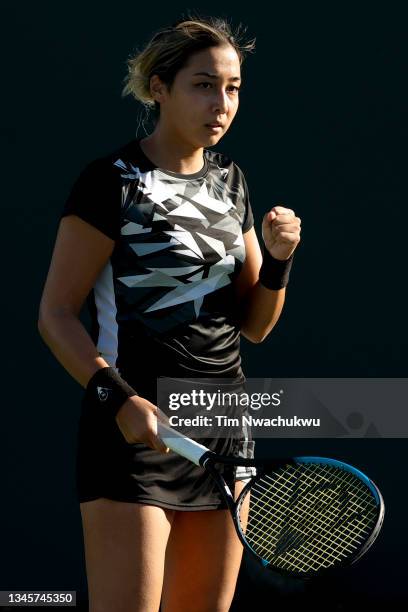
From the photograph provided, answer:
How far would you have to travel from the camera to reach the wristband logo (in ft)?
9.02

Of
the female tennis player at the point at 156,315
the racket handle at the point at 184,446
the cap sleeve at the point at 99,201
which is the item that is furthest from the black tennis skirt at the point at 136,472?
the cap sleeve at the point at 99,201

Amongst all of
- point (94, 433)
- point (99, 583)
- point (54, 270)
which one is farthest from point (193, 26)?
point (99, 583)

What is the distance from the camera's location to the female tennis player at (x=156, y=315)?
9.03ft

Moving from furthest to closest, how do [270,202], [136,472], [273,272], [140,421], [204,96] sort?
[270,202]
[273,272]
[204,96]
[136,472]
[140,421]

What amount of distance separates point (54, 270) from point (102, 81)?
76.9 inches

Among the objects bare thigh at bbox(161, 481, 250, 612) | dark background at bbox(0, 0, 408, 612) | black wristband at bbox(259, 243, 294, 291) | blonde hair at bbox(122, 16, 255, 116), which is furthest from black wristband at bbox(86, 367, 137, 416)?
dark background at bbox(0, 0, 408, 612)

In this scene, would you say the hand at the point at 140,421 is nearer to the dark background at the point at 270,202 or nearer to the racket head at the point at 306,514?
the racket head at the point at 306,514

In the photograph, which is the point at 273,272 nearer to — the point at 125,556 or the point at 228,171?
the point at 228,171

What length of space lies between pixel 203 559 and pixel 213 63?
1.11 m

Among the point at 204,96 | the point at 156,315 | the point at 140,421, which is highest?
the point at 204,96

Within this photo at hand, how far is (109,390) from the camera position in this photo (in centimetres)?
274

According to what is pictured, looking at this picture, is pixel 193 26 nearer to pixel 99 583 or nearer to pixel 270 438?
pixel 99 583

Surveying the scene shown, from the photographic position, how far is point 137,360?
113 inches

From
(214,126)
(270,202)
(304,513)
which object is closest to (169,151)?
(214,126)
